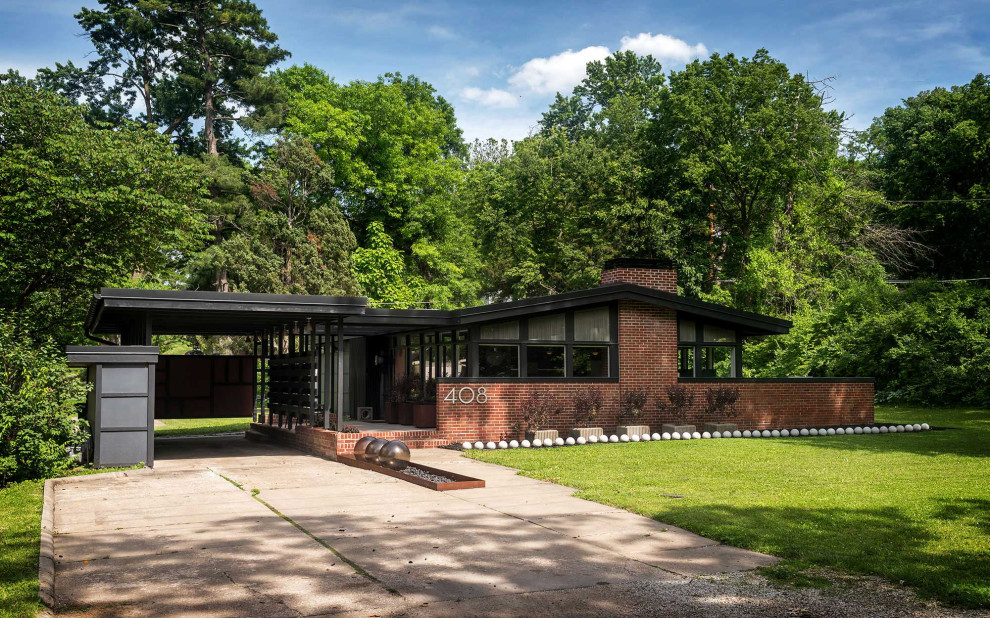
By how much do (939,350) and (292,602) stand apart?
26635 millimetres

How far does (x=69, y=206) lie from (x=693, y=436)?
17.5 meters

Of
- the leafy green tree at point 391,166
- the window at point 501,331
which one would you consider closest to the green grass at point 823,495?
the window at point 501,331

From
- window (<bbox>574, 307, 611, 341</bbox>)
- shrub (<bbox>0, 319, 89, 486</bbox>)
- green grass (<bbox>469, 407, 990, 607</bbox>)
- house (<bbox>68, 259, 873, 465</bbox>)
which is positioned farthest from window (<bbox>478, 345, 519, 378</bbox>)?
shrub (<bbox>0, 319, 89, 486</bbox>)

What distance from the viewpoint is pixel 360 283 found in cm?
3569

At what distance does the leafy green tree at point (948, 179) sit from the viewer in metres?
31.9

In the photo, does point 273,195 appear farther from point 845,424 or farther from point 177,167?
point 845,424

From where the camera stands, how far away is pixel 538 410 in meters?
17.9

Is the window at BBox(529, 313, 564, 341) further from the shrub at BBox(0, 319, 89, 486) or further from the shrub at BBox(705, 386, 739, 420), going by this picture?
the shrub at BBox(0, 319, 89, 486)

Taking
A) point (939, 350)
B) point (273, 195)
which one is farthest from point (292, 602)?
point (273, 195)

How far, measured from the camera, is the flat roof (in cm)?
1341

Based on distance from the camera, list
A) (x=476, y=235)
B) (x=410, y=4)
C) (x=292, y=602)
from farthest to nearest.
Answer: (x=476, y=235) < (x=410, y=4) < (x=292, y=602)

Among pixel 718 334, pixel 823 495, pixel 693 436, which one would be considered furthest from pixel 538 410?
pixel 823 495

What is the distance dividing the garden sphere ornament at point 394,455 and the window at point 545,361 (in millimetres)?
6034

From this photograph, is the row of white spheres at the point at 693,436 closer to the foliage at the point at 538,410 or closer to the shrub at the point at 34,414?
the foliage at the point at 538,410
